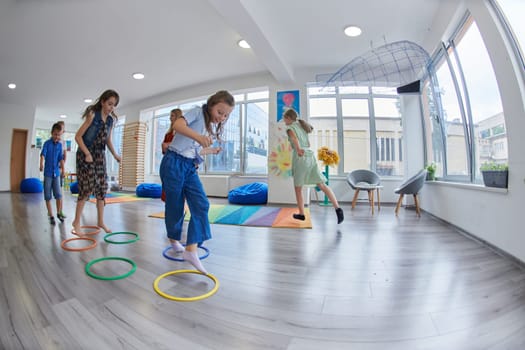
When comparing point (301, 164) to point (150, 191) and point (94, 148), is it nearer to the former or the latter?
point (94, 148)

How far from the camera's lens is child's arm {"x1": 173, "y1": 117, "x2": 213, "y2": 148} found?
1218mm

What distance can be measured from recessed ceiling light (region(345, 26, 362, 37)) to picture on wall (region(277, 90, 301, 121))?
1354mm

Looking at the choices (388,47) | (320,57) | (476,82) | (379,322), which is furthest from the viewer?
(320,57)

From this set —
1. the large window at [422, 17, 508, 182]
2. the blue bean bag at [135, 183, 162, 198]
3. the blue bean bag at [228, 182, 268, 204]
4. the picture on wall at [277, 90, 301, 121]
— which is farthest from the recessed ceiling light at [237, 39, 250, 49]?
the blue bean bag at [135, 183, 162, 198]

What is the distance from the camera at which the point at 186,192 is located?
144 centimetres

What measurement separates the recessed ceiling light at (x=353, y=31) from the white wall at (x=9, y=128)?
9318 mm

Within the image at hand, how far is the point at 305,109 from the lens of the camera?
14.5 feet

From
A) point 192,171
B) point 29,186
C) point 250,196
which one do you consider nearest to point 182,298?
point 192,171

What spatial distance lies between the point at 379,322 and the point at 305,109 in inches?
158

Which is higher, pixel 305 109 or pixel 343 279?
pixel 305 109

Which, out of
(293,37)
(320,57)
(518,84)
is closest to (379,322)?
(518,84)

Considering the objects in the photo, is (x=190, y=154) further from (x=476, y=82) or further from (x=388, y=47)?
(x=476, y=82)

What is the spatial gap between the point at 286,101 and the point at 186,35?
6.82ft

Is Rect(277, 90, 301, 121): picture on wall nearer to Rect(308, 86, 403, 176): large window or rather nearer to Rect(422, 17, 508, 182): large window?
Rect(308, 86, 403, 176): large window
